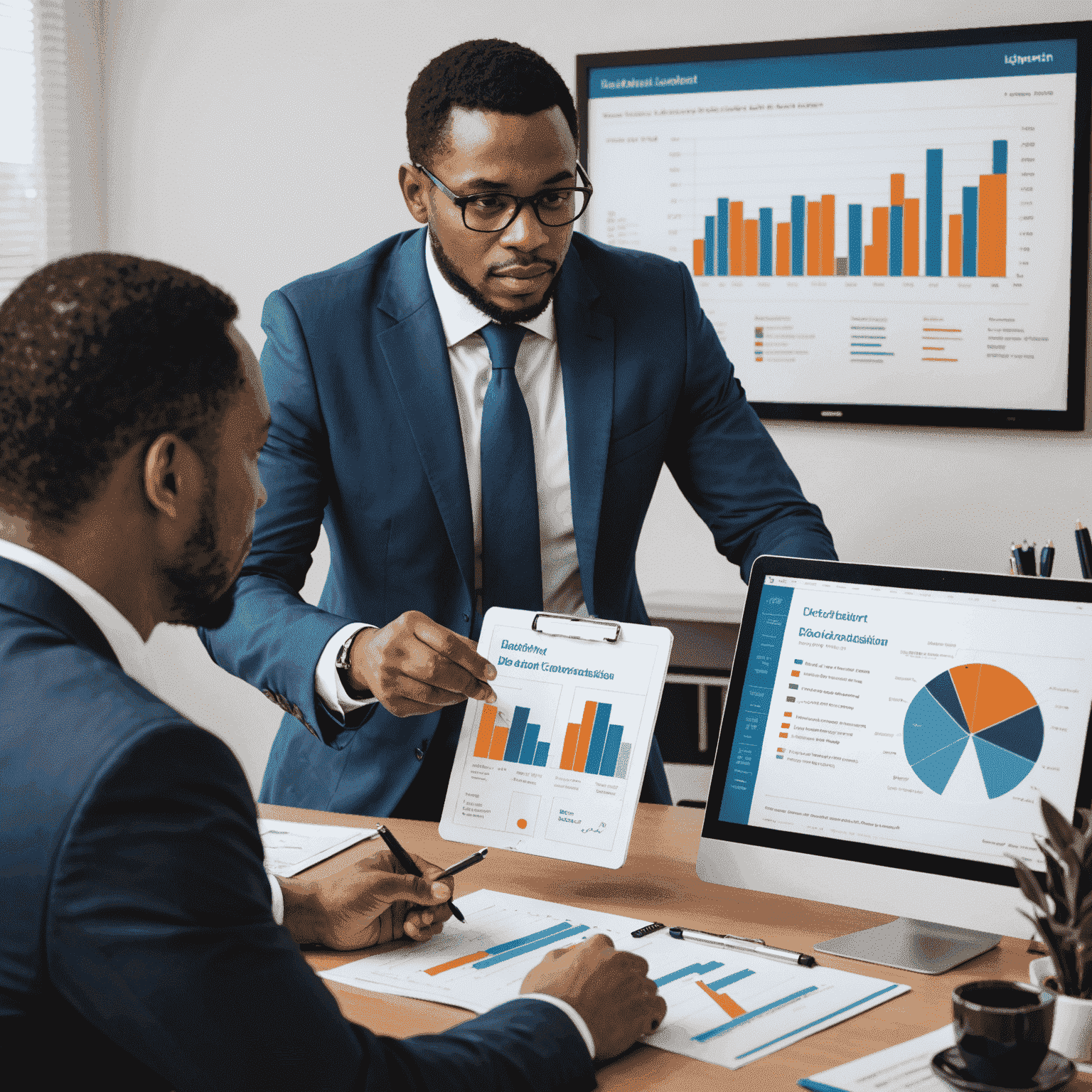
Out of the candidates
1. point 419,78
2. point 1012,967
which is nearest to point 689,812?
point 1012,967

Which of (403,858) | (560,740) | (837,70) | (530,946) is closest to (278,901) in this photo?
(403,858)

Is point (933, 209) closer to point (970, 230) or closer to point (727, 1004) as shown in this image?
point (970, 230)

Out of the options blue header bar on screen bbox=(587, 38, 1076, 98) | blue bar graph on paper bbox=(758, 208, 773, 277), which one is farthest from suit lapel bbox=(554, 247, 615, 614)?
blue header bar on screen bbox=(587, 38, 1076, 98)

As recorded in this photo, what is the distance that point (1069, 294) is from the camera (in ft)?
9.13

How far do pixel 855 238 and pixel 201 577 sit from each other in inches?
88.5

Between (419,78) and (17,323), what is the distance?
1084 millimetres

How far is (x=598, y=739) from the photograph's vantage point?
1.58m

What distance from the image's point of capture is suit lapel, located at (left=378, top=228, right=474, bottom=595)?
6.19 ft

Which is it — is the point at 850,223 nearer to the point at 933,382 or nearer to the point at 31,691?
the point at 933,382

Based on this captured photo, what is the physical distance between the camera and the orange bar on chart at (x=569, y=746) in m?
1.58

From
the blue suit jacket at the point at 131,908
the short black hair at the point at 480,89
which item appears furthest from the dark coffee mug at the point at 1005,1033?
the short black hair at the point at 480,89

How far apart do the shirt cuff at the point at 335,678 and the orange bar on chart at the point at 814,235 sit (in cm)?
177

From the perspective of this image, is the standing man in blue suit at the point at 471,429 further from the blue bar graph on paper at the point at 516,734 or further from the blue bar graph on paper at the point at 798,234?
the blue bar graph on paper at the point at 798,234

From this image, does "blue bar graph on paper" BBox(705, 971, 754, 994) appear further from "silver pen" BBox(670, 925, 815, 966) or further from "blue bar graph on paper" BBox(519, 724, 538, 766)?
"blue bar graph on paper" BBox(519, 724, 538, 766)
